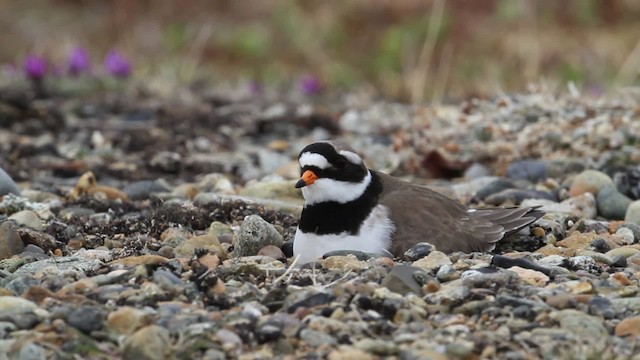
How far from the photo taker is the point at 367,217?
5.42m

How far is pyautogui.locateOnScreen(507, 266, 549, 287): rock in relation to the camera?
4.55 meters

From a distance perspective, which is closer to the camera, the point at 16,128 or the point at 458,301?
the point at 458,301

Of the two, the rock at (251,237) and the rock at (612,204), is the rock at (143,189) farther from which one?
the rock at (612,204)

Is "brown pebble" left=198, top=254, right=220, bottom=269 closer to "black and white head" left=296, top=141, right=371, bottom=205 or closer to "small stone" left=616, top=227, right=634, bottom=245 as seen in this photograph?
"black and white head" left=296, top=141, right=371, bottom=205

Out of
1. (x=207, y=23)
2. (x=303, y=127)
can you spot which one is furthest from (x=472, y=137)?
(x=207, y=23)

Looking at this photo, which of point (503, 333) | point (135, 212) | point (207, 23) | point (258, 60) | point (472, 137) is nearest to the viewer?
point (503, 333)

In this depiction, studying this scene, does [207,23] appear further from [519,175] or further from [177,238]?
[177,238]

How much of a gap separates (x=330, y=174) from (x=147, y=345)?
Answer: 1861 millimetres

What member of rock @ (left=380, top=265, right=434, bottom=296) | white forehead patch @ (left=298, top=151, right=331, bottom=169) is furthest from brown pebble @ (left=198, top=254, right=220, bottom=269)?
rock @ (left=380, top=265, right=434, bottom=296)

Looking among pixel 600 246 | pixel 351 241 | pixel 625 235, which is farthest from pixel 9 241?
pixel 625 235

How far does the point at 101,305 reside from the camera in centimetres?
417

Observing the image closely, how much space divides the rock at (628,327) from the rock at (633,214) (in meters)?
2.30

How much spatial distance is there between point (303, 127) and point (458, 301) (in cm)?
571

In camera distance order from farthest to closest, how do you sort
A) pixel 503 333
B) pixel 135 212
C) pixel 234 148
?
1. pixel 234 148
2. pixel 135 212
3. pixel 503 333
